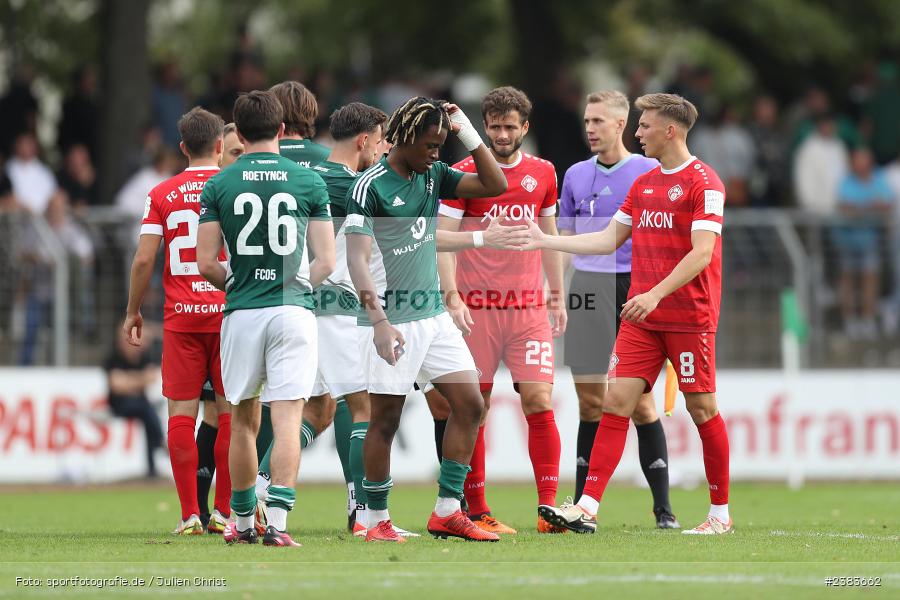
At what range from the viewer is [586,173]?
10.1 metres

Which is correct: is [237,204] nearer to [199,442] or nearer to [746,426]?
[199,442]

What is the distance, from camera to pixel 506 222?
9.52 m

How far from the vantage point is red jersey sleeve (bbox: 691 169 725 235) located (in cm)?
887

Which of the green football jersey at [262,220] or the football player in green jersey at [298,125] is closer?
the green football jersey at [262,220]

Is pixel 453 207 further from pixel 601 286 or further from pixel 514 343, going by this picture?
pixel 601 286

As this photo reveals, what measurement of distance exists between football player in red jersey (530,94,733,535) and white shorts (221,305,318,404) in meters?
1.72

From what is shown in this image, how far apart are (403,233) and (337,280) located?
1.00 m

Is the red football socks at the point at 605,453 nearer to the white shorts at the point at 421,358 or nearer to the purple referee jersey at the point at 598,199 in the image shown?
the white shorts at the point at 421,358

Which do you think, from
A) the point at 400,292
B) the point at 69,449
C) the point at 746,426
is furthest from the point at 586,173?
the point at 69,449

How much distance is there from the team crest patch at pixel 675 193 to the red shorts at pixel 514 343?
1.18 metres

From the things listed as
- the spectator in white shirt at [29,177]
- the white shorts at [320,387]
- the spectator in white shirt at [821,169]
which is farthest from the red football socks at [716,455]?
the spectator in white shirt at [821,169]

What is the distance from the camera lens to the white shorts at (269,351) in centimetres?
816

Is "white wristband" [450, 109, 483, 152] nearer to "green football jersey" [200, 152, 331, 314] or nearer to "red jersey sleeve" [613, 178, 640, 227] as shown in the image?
"green football jersey" [200, 152, 331, 314]

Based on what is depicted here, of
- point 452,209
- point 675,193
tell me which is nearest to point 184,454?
point 452,209
